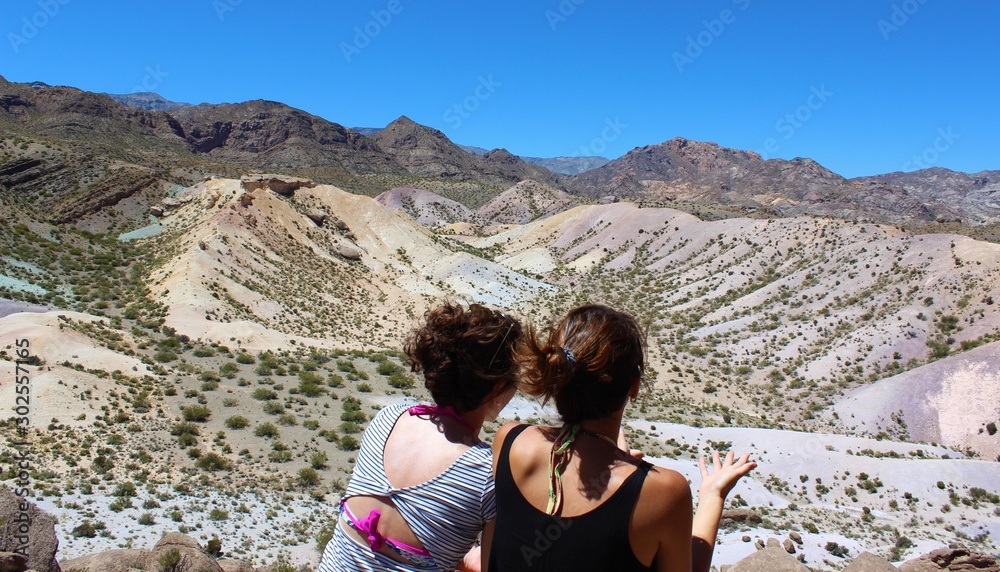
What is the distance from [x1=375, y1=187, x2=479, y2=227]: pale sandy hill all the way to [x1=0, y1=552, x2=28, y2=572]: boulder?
82.3 m

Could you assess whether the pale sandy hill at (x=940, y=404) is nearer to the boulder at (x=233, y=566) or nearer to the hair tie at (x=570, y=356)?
the boulder at (x=233, y=566)

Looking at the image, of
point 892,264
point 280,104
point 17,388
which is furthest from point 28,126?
point 892,264

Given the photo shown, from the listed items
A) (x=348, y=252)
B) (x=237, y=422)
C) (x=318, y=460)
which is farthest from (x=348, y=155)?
(x=318, y=460)

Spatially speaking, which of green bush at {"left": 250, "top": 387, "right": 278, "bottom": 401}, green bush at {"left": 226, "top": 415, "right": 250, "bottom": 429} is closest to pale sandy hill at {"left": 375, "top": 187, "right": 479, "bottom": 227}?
green bush at {"left": 250, "top": 387, "right": 278, "bottom": 401}

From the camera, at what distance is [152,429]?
1384 cm

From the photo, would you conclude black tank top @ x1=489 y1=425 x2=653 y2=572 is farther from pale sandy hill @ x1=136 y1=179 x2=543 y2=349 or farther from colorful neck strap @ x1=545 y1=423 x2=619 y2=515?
pale sandy hill @ x1=136 y1=179 x2=543 y2=349

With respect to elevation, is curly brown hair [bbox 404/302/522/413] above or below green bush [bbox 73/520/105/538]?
above

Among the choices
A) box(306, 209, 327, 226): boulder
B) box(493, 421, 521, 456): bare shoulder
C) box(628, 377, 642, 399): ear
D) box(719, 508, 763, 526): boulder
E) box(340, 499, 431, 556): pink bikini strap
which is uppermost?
box(306, 209, 327, 226): boulder

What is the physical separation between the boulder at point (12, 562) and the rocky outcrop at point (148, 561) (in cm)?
55

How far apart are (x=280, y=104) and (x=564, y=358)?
177 m

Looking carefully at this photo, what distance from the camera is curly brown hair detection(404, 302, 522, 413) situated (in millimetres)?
2559

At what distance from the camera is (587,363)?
2.18 metres

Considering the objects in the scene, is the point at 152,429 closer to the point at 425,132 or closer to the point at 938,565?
the point at 938,565

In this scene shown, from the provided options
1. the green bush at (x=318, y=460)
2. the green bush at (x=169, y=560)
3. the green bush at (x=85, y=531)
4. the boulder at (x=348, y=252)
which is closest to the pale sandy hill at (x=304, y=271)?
the boulder at (x=348, y=252)
